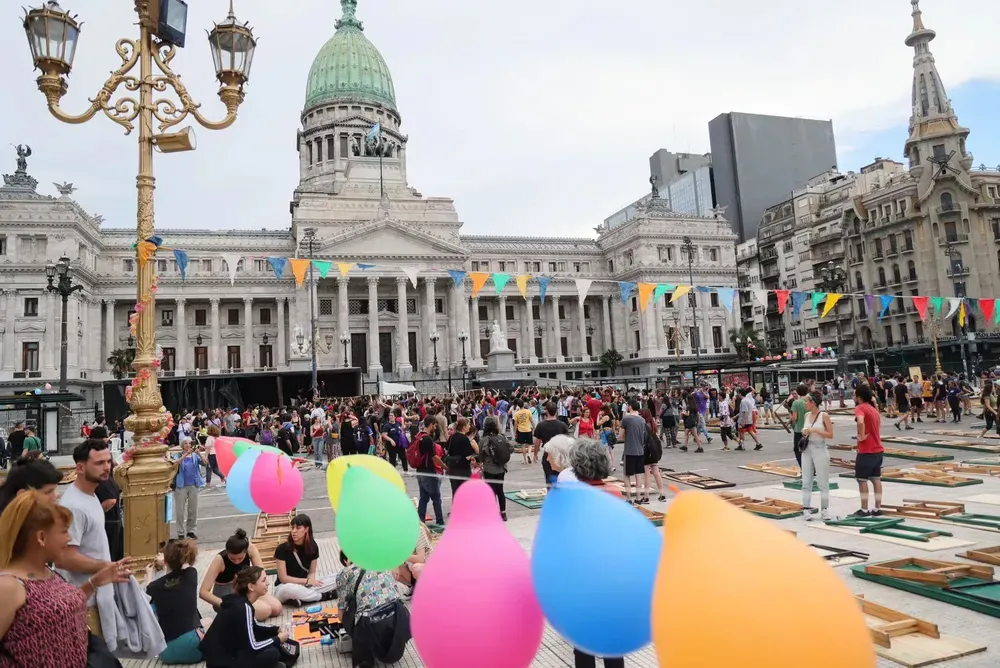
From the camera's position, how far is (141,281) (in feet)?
28.5

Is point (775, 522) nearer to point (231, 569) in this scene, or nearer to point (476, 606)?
point (231, 569)

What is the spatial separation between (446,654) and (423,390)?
1751 inches

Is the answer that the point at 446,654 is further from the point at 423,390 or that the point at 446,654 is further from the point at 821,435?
the point at 423,390

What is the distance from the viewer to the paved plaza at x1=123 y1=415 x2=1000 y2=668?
17.2ft

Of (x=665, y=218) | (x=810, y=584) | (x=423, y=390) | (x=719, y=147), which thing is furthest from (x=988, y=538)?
(x=719, y=147)

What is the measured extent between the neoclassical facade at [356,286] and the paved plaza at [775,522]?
26542 millimetres

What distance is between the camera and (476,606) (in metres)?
2.86

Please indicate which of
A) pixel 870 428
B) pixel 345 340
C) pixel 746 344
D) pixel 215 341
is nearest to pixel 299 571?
pixel 870 428

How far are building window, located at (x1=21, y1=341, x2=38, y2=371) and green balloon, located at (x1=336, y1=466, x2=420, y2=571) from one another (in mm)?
50737

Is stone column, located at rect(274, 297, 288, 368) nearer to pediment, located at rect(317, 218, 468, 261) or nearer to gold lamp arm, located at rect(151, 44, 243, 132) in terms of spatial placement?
pediment, located at rect(317, 218, 468, 261)

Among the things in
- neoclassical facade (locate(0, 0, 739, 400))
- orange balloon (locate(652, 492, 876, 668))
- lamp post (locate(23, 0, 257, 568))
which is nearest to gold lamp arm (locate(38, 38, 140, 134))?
lamp post (locate(23, 0, 257, 568))

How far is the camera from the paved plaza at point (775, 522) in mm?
5234

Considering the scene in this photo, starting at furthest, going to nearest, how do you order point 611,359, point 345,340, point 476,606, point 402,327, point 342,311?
point 611,359 → point 402,327 → point 342,311 → point 345,340 → point 476,606

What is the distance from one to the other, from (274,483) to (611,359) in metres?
54.3
